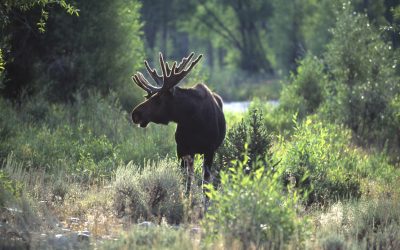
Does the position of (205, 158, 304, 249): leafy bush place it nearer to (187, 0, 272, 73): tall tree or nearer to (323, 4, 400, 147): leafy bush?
(323, 4, 400, 147): leafy bush

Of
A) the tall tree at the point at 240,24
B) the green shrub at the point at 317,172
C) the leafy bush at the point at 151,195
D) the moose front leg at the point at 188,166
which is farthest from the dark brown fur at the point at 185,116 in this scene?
the tall tree at the point at 240,24

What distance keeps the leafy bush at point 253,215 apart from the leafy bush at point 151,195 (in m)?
2.36

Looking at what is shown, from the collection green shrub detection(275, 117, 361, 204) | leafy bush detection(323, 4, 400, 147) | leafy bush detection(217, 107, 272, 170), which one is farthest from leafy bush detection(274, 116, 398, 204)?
leafy bush detection(323, 4, 400, 147)

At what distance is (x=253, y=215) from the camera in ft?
26.2

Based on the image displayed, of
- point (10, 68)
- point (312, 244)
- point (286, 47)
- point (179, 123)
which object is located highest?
point (286, 47)

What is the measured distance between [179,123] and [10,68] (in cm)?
980

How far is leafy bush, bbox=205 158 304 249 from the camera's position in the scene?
7.94 meters

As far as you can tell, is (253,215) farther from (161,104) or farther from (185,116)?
(161,104)

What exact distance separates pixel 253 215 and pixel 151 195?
3071mm

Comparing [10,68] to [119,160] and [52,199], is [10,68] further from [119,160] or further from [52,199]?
[52,199]

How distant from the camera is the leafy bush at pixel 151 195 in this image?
1049cm

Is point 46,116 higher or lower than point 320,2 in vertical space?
lower

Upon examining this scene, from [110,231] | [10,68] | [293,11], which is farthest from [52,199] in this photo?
[293,11]

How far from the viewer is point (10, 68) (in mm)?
20078
